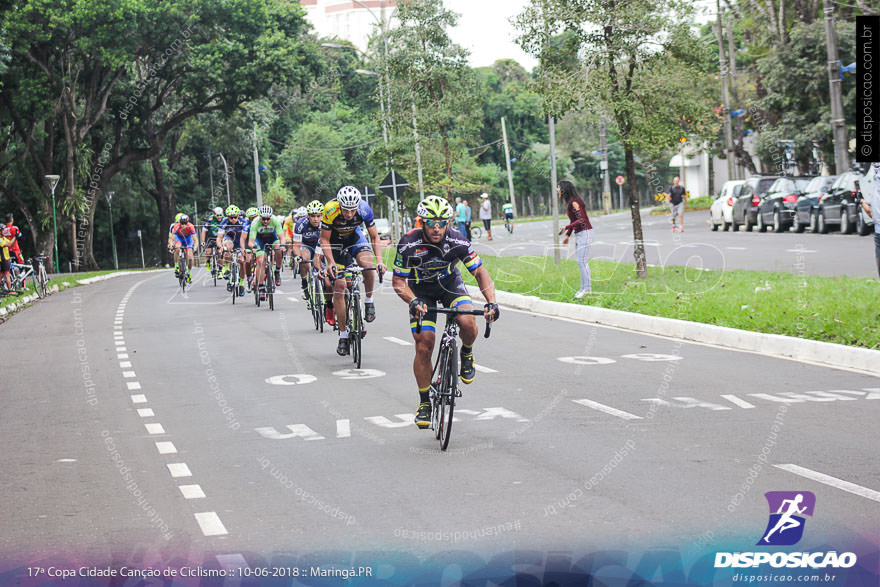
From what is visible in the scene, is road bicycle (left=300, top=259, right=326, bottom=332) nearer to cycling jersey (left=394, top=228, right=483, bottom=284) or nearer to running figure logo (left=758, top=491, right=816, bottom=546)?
cycling jersey (left=394, top=228, right=483, bottom=284)

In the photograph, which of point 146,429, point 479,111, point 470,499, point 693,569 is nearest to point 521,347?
point 146,429

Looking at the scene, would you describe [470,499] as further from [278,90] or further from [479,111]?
[278,90]

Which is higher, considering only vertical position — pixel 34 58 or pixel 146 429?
pixel 34 58

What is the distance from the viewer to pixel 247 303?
967 inches

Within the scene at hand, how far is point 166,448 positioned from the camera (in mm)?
9555

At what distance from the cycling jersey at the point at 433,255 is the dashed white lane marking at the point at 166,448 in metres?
2.32

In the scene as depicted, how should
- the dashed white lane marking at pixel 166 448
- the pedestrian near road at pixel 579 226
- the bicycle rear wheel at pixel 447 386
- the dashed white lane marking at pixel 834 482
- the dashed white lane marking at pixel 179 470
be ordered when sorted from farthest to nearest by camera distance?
the pedestrian near road at pixel 579 226 < the dashed white lane marking at pixel 166 448 < the bicycle rear wheel at pixel 447 386 < the dashed white lane marking at pixel 179 470 < the dashed white lane marking at pixel 834 482

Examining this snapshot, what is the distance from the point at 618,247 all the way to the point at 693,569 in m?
30.2

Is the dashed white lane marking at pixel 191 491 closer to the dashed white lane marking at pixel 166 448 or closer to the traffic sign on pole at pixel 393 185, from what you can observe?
the dashed white lane marking at pixel 166 448

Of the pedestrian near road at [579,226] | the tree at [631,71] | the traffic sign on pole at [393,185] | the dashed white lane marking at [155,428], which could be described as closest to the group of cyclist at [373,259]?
the dashed white lane marking at [155,428]

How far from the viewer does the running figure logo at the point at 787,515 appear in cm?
619

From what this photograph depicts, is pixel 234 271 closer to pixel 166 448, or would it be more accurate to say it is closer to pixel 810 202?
pixel 166 448

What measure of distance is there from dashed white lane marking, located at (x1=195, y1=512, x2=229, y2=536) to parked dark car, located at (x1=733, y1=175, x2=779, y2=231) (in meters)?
36.4

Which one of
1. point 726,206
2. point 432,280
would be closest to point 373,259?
point 432,280
